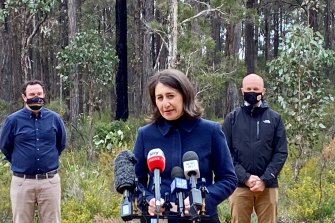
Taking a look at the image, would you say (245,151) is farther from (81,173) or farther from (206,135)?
(81,173)

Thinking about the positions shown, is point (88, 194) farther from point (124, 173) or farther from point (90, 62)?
point (90, 62)

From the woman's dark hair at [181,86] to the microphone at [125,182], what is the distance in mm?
434

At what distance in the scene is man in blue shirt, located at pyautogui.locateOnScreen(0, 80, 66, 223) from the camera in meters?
6.60

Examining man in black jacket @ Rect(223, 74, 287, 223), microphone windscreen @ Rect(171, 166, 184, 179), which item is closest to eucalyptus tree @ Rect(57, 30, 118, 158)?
man in black jacket @ Rect(223, 74, 287, 223)

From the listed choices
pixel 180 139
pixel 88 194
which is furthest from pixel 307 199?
pixel 180 139

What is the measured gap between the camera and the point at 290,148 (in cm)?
968

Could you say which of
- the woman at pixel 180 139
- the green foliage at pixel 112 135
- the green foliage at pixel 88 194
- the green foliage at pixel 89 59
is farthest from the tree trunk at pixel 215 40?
the woman at pixel 180 139

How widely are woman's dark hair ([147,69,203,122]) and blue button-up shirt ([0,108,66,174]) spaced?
347 centimetres

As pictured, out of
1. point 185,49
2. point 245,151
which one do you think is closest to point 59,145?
point 245,151

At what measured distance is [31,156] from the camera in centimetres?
658

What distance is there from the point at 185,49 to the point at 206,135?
9.63 m

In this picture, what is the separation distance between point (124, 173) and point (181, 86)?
1.83 feet

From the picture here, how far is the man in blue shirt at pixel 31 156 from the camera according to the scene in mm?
6602

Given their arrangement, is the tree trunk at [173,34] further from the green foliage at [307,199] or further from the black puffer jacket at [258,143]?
the black puffer jacket at [258,143]
